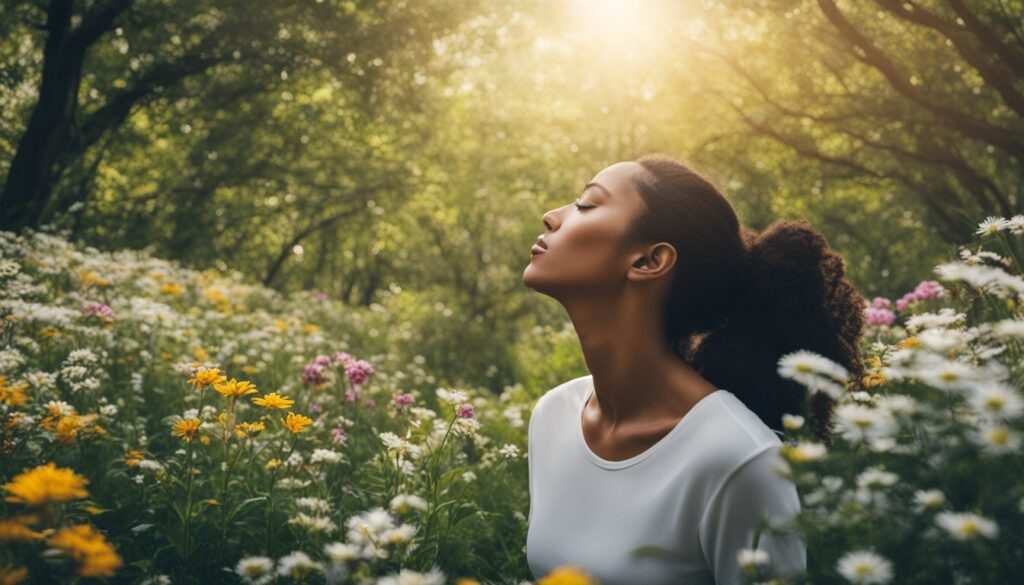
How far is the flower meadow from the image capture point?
1219 mm

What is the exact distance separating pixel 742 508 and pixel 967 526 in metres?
0.66

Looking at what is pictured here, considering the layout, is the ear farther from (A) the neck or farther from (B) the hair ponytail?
(B) the hair ponytail

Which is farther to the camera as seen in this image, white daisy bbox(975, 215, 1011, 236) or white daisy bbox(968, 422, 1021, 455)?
white daisy bbox(975, 215, 1011, 236)

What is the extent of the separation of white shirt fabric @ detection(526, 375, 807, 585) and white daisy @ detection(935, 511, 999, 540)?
491 mm

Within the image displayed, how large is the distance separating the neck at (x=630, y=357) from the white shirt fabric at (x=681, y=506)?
0.44 ft

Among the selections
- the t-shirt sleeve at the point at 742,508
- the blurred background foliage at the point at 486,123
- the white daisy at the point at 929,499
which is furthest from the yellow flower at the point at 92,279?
the white daisy at the point at 929,499

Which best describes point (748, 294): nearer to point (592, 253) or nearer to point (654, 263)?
point (654, 263)

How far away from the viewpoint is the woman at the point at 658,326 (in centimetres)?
198

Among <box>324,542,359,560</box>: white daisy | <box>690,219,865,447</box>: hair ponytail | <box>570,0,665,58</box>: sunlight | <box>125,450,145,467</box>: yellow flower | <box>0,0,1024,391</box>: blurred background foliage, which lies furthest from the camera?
<box>570,0,665,58</box>: sunlight

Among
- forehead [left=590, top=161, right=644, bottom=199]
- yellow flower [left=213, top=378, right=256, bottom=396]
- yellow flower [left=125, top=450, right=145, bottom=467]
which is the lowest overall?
yellow flower [left=125, top=450, right=145, bottom=467]

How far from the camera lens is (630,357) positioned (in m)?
2.12

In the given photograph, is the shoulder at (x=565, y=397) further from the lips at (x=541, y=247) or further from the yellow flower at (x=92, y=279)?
the yellow flower at (x=92, y=279)

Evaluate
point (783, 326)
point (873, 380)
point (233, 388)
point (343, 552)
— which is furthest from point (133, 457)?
point (873, 380)

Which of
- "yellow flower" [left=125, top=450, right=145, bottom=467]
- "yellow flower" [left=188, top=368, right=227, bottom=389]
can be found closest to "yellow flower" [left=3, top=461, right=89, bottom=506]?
"yellow flower" [left=188, top=368, right=227, bottom=389]
